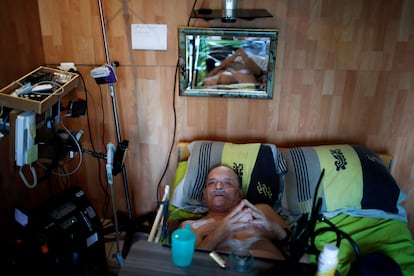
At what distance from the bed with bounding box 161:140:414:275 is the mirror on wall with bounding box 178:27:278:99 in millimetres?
396

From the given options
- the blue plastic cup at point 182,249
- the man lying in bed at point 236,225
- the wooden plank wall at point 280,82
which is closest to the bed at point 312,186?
the man lying in bed at point 236,225

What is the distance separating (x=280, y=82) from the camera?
2324mm

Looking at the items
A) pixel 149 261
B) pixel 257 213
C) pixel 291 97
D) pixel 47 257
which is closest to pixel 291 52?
pixel 291 97

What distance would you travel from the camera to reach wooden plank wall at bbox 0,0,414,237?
2.19 m

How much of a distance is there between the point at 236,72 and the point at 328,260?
4.67 feet

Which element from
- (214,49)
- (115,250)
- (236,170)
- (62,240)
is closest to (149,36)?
(214,49)

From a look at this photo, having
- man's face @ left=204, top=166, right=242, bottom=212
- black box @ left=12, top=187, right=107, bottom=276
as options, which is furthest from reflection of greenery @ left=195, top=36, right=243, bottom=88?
black box @ left=12, top=187, right=107, bottom=276

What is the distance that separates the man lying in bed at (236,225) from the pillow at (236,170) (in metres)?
0.12

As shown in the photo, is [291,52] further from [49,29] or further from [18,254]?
[18,254]

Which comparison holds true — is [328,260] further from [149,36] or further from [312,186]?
[149,36]

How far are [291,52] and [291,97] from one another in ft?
0.95

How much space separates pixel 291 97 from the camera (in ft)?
7.72

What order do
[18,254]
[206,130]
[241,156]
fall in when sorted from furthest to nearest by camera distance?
[206,130]
[241,156]
[18,254]

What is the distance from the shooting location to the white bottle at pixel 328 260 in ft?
3.68
